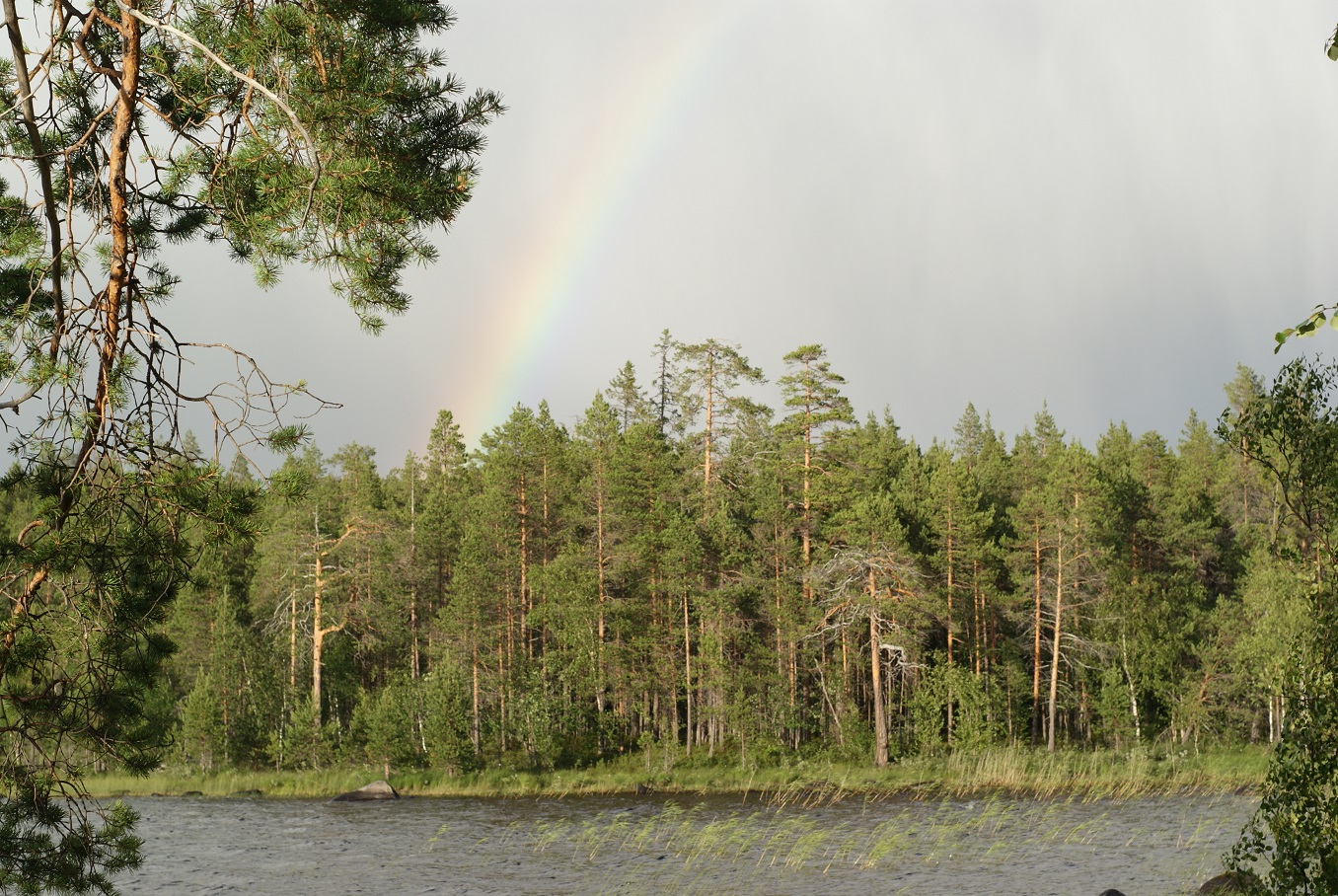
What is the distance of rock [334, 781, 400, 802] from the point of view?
38938 millimetres

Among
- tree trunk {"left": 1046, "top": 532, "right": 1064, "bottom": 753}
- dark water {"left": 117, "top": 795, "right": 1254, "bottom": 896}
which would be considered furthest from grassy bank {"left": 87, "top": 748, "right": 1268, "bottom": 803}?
dark water {"left": 117, "top": 795, "right": 1254, "bottom": 896}

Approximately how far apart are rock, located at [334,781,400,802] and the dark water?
3.90 metres

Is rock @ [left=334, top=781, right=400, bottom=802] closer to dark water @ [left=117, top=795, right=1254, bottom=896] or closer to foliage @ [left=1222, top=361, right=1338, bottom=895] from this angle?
dark water @ [left=117, top=795, right=1254, bottom=896]

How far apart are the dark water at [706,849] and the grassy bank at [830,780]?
277 centimetres

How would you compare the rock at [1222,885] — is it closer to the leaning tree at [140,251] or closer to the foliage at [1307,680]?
the foliage at [1307,680]

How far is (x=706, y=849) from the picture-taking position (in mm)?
23781

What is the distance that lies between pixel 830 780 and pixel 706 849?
14324 millimetres

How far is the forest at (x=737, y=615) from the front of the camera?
42125 mm

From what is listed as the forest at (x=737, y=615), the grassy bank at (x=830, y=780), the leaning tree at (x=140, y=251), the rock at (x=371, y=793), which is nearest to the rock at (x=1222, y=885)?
the leaning tree at (x=140, y=251)

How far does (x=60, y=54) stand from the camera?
675cm

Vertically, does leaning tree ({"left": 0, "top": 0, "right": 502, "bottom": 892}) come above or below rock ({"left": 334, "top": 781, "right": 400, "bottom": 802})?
above

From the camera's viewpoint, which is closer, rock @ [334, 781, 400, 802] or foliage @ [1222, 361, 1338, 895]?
foliage @ [1222, 361, 1338, 895]

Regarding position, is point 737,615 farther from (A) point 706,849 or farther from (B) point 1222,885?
(B) point 1222,885

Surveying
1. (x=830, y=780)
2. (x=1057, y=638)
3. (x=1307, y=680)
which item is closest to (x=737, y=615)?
(x=830, y=780)
